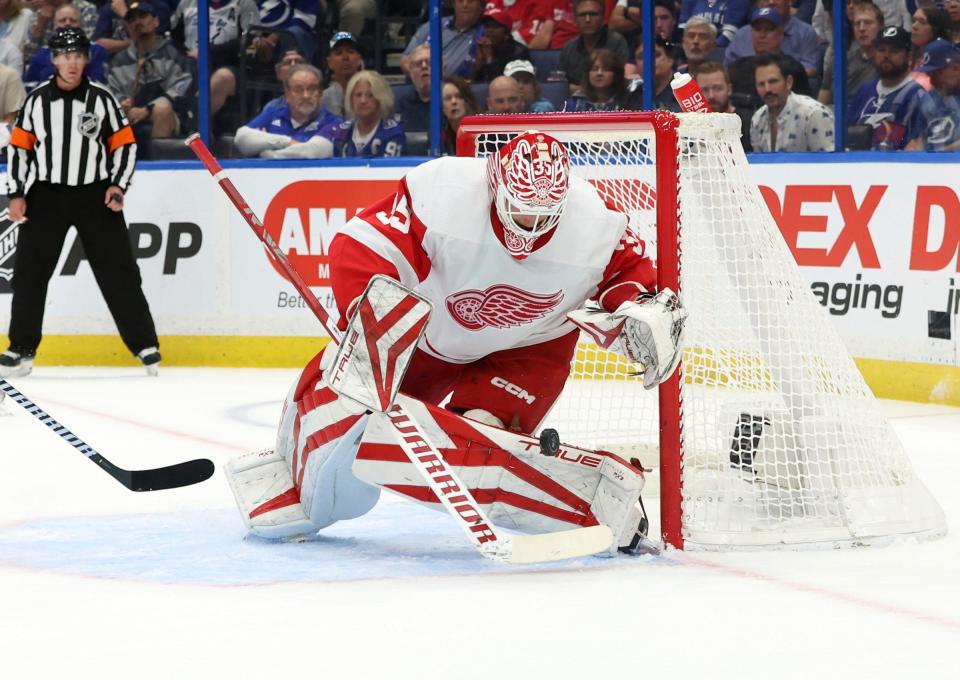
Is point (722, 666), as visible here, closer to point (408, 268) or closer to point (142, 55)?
point (408, 268)

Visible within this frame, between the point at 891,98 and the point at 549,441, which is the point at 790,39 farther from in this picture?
the point at 549,441

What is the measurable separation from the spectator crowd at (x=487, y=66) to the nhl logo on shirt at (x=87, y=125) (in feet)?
2.17

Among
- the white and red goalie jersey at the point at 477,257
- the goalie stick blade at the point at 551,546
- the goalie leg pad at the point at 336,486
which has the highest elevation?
the white and red goalie jersey at the point at 477,257

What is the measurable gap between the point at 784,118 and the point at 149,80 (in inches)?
106

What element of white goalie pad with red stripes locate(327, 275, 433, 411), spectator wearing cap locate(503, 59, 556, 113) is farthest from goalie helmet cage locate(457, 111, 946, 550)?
spectator wearing cap locate(503, 59, 556, 113)

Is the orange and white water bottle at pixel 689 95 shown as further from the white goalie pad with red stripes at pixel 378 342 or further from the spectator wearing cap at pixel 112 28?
the spectator wearing cap at pixel 112 28

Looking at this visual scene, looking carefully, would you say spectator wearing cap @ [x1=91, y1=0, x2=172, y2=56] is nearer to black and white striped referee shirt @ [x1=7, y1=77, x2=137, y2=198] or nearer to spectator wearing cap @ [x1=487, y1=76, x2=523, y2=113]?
black and white striped referee shirt @ [x1=7, y1=77, x2=137, y2=198]

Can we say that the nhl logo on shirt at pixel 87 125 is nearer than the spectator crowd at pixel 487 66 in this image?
No

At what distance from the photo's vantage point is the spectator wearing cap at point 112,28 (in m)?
6.55

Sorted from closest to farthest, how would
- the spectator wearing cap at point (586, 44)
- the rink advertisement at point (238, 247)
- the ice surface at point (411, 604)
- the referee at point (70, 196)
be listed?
the ice surface at point (411, 604)
the rink advertisement at point (238, 247)
the referee at point (70, 196)
the spectator wearing cap at point (586, 44)

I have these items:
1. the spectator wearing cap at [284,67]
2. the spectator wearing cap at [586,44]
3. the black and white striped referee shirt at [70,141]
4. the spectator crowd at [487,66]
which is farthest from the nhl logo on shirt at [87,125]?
the spectator wearing cap at [586,44]

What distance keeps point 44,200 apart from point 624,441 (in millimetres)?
2983

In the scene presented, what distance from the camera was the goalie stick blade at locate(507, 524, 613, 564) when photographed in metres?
2.57

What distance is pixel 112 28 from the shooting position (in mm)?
6562
